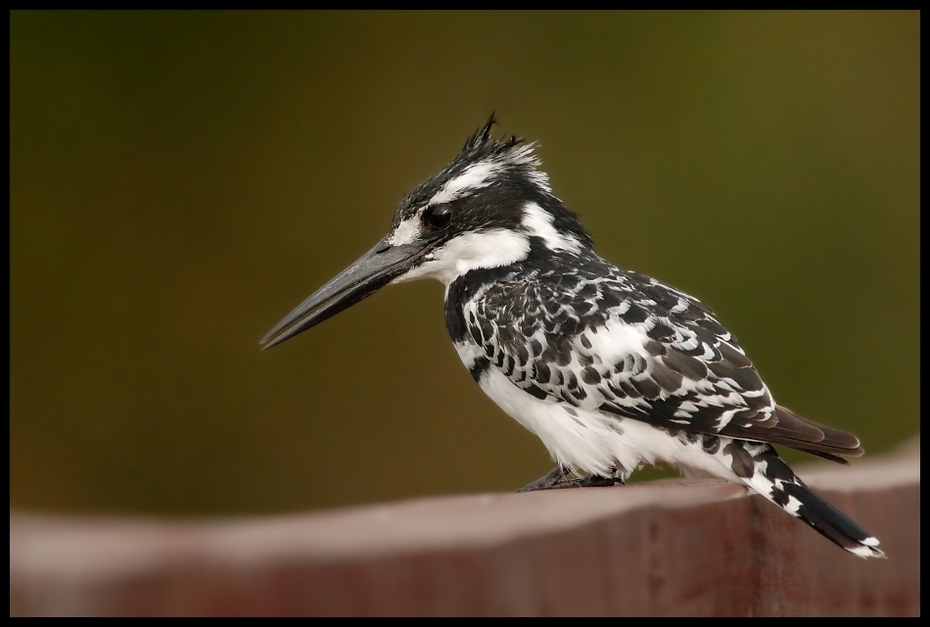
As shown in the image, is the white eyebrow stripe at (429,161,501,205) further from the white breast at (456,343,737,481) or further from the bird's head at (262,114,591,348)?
the white breast at (456,343,737,481)

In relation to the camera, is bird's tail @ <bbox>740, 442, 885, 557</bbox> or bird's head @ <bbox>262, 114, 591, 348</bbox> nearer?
bird's tail @ <bbox>740, 442, 885, 557</bbox>

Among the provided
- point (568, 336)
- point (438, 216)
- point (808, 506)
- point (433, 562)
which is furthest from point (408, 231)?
point (433, 562)

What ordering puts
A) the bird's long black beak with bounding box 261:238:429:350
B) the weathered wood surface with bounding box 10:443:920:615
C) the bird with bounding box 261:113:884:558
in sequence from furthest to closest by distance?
the bird's long black beak with bounding box 261:238:429:350
the bird with bounding box 261:113:884:558
the weathered wood surface with bounding box 10:443:920:615

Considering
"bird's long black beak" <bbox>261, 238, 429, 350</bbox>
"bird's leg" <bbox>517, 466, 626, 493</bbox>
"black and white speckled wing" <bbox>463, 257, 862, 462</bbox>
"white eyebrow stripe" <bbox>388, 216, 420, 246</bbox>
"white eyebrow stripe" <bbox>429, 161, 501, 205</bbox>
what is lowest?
"bird's leg" <bbox>517, 466, 626, 493</bbox>

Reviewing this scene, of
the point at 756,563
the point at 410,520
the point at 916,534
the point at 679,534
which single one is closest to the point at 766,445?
the point at 916,534

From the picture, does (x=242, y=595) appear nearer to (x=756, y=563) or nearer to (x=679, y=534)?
(x=679, y=534)

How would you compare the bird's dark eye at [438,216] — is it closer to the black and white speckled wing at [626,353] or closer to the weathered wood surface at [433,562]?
the black and white speckled wing at [626,353]

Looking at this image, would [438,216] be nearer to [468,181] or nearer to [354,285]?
[468,181]

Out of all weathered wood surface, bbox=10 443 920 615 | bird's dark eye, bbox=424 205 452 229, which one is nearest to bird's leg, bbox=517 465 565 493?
bird's dark eye, bbox=424 205 452 229
